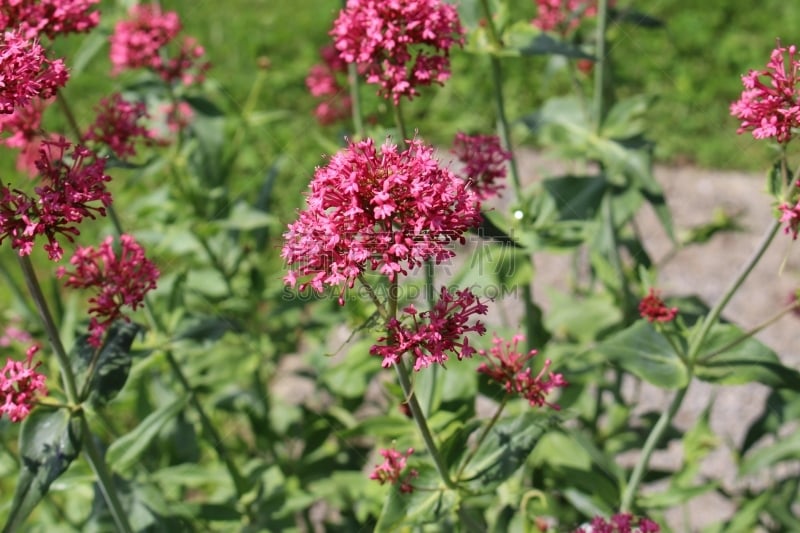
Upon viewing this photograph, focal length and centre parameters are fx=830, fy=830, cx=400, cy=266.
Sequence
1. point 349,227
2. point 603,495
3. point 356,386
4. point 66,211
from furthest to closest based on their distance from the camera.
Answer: point 356,386 → point 603,495 → point 66,211 → point 349,227

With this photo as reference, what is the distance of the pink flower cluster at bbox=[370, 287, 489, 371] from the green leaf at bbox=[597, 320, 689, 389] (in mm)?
990

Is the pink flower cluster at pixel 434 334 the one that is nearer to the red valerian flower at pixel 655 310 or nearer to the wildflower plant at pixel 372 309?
the wildflower plant at pixel 372 309

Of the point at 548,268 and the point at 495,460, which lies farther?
the point at 548,268

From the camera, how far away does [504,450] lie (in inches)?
111

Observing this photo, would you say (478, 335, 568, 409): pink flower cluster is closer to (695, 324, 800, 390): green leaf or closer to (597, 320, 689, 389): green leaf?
(597, 320, 689, 389): green leaf

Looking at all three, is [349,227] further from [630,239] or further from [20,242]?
[630,239]

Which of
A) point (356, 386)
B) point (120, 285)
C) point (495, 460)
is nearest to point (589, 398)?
point (356, 386)

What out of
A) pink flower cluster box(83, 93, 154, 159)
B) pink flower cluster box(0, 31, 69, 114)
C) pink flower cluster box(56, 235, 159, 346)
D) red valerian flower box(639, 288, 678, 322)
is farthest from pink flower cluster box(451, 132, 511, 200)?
pink flower cluster box(0, 31, 69, 114)

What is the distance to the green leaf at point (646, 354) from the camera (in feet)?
10.2

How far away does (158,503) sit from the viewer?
3314 mm

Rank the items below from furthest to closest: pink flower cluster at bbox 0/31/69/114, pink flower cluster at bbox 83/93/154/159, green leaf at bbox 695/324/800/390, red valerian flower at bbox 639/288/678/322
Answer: pink flower cluster at bbox 83/93/154/159
green leaf at bbox 695/324/800/390
red valerian flower at bbox 639/288/678/322
pink flower cluster at bbox 0/31/69/114

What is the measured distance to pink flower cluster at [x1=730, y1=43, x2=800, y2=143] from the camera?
2623 mm

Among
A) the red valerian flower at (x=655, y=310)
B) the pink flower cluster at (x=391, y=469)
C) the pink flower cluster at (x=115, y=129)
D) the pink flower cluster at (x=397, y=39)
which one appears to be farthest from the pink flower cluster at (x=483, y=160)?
the pink flower cluster at (x=115, y=129)

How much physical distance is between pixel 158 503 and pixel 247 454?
50.0 inches
